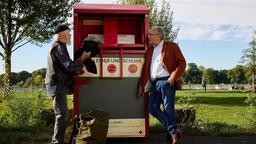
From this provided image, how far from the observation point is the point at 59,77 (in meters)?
7.42

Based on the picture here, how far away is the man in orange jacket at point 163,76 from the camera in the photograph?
7836 mm

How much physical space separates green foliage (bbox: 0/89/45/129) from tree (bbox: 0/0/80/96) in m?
17.5

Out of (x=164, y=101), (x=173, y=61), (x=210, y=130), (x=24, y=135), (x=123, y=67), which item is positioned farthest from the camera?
(x=210, y=130)

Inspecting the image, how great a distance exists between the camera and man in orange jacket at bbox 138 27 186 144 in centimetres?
784

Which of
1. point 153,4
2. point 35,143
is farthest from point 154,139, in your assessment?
point 153,4

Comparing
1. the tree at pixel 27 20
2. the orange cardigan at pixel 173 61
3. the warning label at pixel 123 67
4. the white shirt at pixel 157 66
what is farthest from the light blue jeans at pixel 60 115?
the tree at pixel 27 20

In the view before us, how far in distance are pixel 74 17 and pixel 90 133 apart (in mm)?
2051

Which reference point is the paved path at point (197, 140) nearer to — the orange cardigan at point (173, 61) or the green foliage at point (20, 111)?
the orange cardigan at point (173, 61)

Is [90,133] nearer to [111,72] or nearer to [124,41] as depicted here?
[111,72]

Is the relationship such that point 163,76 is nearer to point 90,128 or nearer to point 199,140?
point 90,128

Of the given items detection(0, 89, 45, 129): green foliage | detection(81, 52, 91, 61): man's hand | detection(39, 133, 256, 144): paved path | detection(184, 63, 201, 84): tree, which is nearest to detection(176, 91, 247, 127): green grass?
detection(39, 133, 256, 144): paved path

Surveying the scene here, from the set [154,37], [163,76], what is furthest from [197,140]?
[154,37]

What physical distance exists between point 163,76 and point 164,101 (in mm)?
378

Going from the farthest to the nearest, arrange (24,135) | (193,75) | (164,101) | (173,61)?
(193,75)
(24,135)
(173,61)
(164,101)
